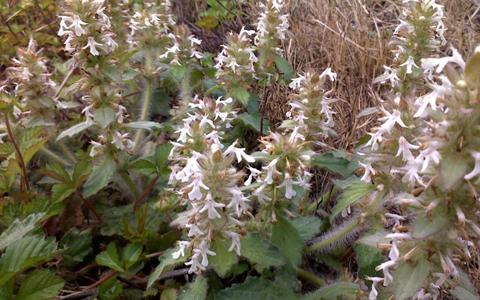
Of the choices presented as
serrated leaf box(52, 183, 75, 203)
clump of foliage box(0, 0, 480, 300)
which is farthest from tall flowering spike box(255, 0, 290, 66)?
serrated leaf box(52, 183, 75, 203)

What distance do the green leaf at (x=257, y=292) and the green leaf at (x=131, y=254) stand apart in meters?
0.46

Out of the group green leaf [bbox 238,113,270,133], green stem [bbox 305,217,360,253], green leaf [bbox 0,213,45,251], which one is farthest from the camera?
green leaf [bbox 238,113,270,133]

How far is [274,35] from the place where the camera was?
2.67 m

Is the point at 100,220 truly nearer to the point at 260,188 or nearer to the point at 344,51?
the point at 260,188

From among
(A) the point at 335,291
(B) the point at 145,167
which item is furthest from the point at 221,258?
(B) the point at 145,167

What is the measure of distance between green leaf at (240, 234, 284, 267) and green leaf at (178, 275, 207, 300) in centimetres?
22

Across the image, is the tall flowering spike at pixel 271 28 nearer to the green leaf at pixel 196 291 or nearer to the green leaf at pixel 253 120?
the green leaf at pixel 253 120

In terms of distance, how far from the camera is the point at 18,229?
5.87 feet

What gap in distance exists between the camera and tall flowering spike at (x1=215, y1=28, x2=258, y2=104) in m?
2.39

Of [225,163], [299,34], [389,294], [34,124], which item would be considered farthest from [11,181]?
[299,34]

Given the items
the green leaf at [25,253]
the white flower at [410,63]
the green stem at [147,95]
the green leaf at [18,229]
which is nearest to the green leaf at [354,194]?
the white flower at [410,63]

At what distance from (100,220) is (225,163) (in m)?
1.22

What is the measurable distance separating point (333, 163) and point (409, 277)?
760 mm

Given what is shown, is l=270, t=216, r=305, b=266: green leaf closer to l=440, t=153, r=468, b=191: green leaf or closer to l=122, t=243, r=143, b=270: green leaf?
l=122, t=243, r=143, b=270: green leaf
